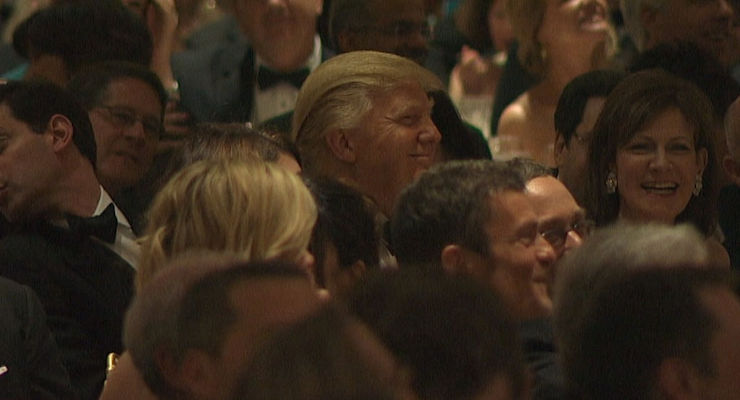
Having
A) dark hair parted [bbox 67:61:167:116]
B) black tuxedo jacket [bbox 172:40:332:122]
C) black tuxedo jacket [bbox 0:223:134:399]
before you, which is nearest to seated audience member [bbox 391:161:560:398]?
black tuxedo jacket [bbox 0:223:134:399]

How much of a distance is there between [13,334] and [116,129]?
1.57m

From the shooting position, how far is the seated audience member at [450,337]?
272 cm

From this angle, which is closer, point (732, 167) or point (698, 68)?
point (732, 167)

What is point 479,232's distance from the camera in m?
4.09

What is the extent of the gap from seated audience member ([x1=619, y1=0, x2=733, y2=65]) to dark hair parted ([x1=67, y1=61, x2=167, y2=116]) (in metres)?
1.68

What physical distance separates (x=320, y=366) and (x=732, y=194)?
11.7 feet

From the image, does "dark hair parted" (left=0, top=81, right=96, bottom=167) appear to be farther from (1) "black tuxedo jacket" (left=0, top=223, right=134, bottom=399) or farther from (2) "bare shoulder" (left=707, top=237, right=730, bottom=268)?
(2) "bare shoulder" (left=707, top=237, right=730, bottom=268)

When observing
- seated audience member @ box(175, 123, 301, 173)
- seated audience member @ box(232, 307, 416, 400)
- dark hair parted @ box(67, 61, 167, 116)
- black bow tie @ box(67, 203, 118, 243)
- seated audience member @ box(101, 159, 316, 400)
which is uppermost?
seated audience member @ box(232, 307, 416, 400)

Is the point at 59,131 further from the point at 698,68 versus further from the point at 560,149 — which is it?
the point at 698,68

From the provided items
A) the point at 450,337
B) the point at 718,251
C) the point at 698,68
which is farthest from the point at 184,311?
the point at 698,68

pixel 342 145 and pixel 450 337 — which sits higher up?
pixel 450 337

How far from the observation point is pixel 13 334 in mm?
3920

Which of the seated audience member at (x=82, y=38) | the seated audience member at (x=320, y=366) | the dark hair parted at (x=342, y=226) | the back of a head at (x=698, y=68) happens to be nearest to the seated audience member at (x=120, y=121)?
the seated audience member at (x=82, y=38)

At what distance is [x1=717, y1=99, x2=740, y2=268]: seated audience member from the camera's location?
17.4 ft
